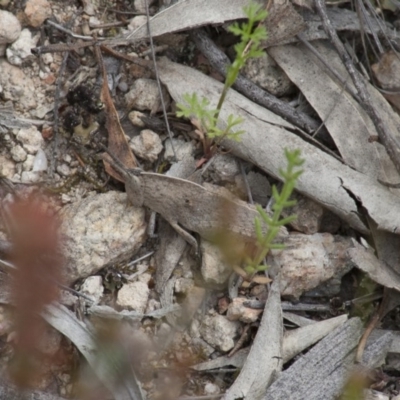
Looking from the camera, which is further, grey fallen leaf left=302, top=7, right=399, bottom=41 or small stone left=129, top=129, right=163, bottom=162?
grey fallen leaf left=302, top=7, right=399, bottom=41

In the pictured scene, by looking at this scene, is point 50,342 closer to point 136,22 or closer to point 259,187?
point 259,187

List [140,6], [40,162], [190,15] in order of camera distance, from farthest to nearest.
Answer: [140,6]
[190,15]
[40,162]

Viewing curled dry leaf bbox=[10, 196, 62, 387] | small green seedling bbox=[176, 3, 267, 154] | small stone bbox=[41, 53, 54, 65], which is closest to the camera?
curled dry leaf bbox=[10, 196, 62, 387]

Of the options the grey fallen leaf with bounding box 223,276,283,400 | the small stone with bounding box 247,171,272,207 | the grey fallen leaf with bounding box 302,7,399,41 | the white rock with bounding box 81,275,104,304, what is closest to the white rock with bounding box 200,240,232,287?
the grey fallen leaf with bounding box 223,276,283,400

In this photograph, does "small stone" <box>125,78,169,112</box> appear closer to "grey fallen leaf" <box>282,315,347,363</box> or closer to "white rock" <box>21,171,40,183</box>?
"white rock" <box>21,171,40,183</box>

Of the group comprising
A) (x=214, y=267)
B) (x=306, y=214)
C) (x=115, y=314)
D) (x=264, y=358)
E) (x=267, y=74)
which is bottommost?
(x=264, y=358)

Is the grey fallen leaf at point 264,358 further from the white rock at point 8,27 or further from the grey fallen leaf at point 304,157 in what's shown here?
the white rock at point 8,27

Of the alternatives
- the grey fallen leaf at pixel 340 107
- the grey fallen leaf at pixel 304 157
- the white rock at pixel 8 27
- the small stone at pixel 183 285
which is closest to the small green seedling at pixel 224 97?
the grey fallen leaf at pixel 304 157

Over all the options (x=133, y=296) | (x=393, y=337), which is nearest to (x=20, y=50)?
(x=133, y=296)
